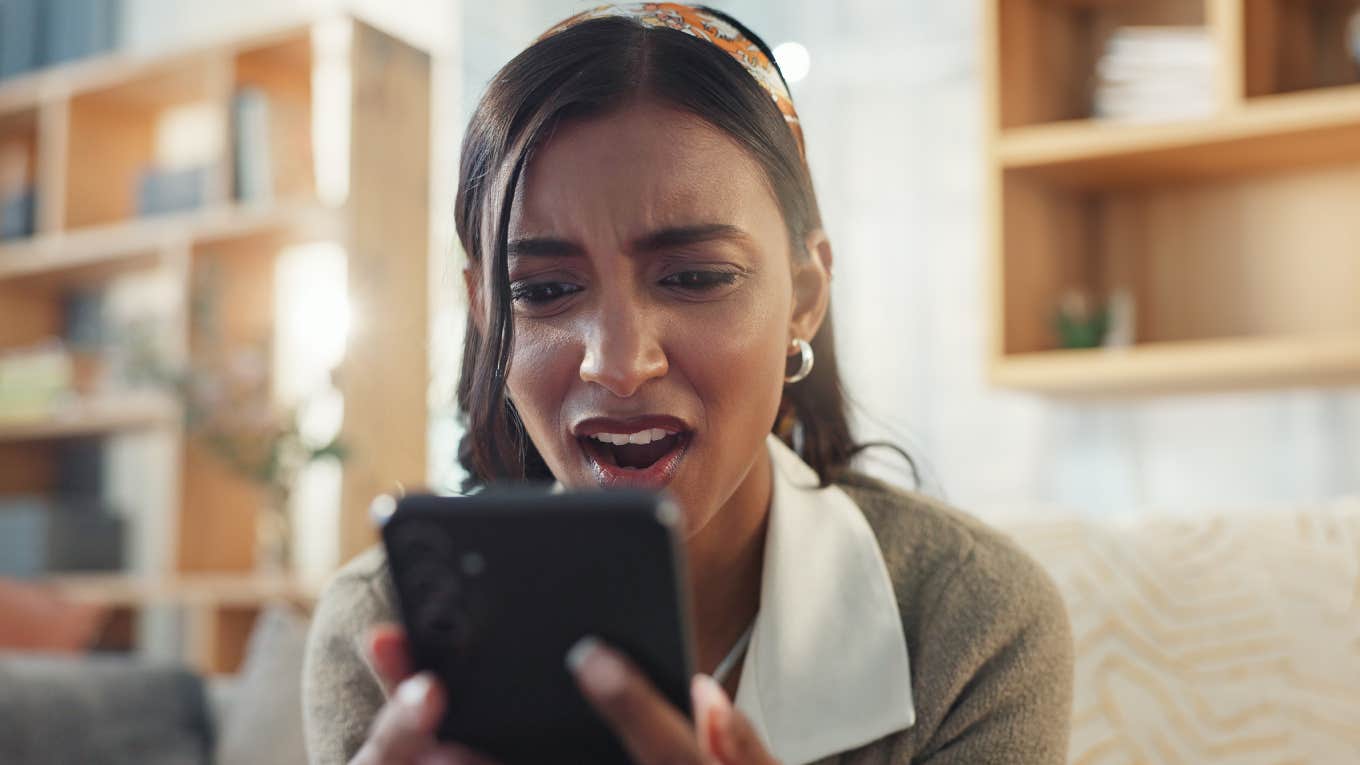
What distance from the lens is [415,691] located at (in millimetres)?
664

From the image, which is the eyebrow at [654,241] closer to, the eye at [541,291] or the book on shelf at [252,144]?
the eye at [541,291]

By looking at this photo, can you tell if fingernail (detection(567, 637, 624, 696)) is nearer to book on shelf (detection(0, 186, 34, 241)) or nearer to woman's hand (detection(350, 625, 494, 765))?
woman's hand (detection(350, 625, 494, 765))

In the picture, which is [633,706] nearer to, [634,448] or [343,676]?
[634,448]

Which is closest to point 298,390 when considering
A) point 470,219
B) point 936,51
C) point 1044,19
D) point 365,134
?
point 365,134

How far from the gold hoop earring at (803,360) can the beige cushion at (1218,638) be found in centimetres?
36

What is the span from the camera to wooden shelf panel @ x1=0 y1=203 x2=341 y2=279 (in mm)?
3432

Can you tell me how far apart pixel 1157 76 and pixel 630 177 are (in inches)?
83.2

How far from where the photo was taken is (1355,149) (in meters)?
2.65

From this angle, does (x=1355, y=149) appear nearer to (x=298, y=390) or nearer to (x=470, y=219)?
(x=470, y=219)

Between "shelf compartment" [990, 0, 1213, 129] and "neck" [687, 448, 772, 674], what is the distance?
74.5 inches

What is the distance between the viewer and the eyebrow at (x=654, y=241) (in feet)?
3.04

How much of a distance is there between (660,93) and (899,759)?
0.50m

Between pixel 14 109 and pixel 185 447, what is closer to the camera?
pixel 185 447

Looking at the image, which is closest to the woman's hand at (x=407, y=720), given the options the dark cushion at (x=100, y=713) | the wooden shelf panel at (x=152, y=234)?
the dark cushion at (x=100, y=713)
